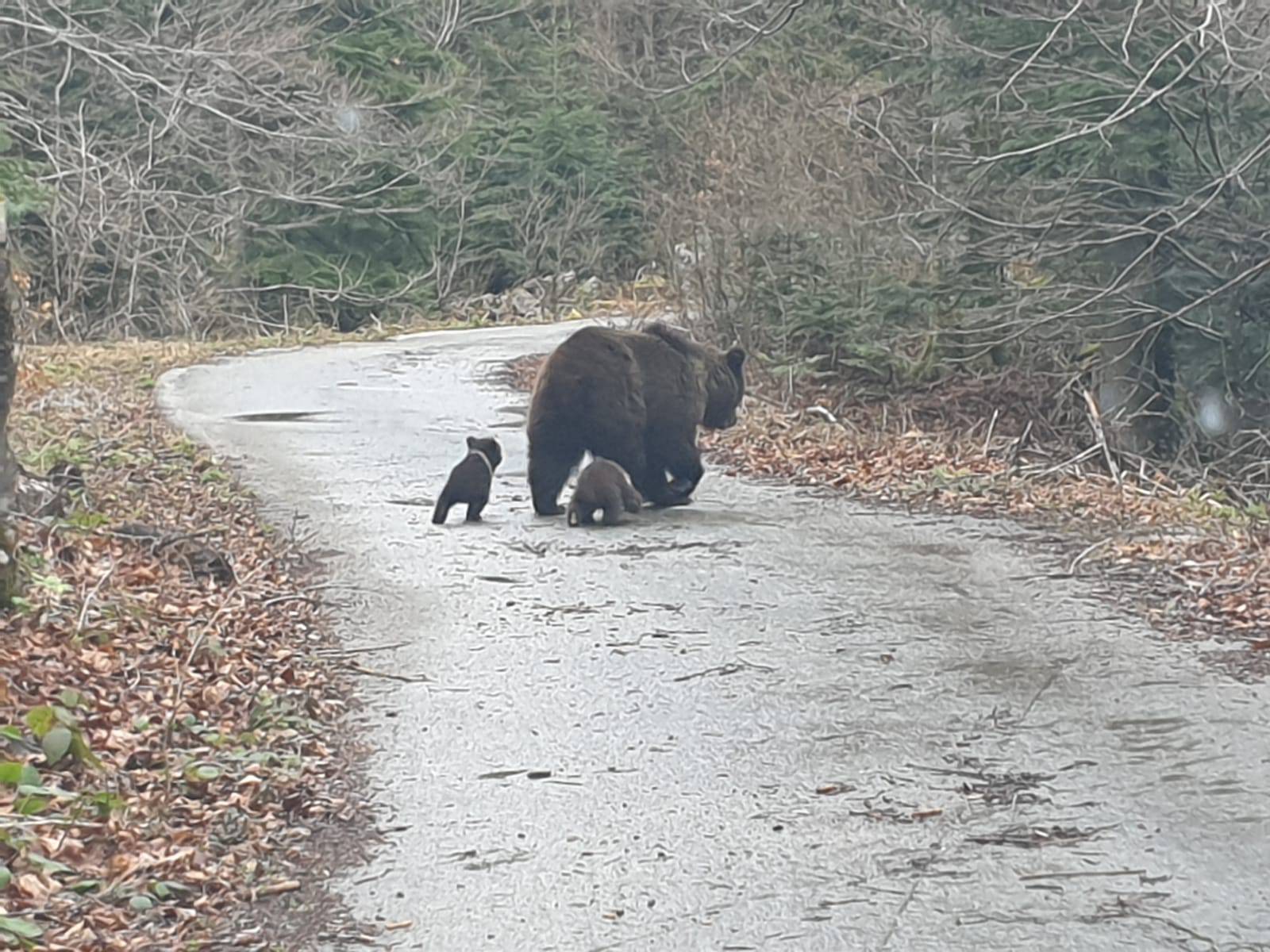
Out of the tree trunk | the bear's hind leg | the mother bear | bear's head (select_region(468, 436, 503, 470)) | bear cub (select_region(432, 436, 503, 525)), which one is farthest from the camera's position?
bear's head (select_region(468, 436, 503, 470))

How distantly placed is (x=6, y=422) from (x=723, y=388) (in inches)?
241

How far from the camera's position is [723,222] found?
2155 centimetres

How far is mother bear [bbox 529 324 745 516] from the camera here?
12.5 metres

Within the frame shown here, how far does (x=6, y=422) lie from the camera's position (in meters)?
9.12

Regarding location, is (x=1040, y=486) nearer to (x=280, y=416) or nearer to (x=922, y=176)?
(x=922, y=176)

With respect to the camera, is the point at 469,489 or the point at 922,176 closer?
the point at 469,489

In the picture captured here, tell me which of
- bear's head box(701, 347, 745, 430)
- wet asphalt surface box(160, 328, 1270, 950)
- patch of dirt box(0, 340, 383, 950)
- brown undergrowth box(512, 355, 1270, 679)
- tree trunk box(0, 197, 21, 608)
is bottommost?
brown undergrowth box(512, 355, 1270, 679)

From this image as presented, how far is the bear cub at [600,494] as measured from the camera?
485 inches

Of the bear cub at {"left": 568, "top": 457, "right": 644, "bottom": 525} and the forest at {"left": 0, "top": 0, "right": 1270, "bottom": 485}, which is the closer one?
the bear cub at {"left": 568, "top": 457, "right": 644, "bottom": 525}

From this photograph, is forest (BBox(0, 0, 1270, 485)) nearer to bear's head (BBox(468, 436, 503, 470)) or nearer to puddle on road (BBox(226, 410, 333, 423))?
puddle on road (BBox(226, 410, 333, 423))

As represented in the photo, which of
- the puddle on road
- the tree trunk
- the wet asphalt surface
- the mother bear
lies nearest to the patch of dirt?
the tree trunk

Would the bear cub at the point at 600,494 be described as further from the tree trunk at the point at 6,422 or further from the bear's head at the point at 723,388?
the tree trunk at the point at 6,422

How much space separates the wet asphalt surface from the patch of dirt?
29cm

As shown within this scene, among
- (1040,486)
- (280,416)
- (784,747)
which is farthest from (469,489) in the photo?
(280,416)
